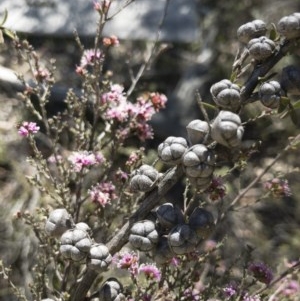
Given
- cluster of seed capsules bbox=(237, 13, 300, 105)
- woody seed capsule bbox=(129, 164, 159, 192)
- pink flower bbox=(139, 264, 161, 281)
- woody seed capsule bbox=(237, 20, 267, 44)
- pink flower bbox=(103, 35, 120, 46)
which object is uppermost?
pink flower bbox=(103, 35, 120, 46)

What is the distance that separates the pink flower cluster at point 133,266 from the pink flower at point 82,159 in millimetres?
237

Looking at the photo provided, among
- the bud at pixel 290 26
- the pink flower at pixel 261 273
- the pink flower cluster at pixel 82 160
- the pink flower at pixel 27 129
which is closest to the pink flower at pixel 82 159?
the pink flower cluster at pixel 82 160

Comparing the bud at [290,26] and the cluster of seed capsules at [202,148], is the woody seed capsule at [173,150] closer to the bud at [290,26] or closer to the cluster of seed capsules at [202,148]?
the cluster of seed capsules at [202,148]

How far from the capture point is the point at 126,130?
152cm

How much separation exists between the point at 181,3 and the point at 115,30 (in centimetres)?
52

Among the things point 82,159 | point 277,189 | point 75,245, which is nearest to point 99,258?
point 75,245

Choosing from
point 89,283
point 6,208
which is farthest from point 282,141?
point 89,283

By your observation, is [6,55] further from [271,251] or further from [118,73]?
[271,251]

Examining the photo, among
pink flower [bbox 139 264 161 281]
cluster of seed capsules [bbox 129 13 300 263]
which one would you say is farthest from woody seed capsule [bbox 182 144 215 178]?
pink flower [bbox 139 264 161 281]

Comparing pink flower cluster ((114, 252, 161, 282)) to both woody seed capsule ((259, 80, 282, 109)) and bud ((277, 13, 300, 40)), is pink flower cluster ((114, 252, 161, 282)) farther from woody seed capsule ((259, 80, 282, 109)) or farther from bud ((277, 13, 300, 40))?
bud ((277, 13, 300, 40))

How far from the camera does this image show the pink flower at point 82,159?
1387 millimetres

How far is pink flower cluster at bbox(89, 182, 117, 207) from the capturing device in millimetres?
1397

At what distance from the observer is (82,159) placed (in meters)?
1.39

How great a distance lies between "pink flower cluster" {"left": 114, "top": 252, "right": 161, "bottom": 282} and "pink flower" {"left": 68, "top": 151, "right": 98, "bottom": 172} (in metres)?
0.24
